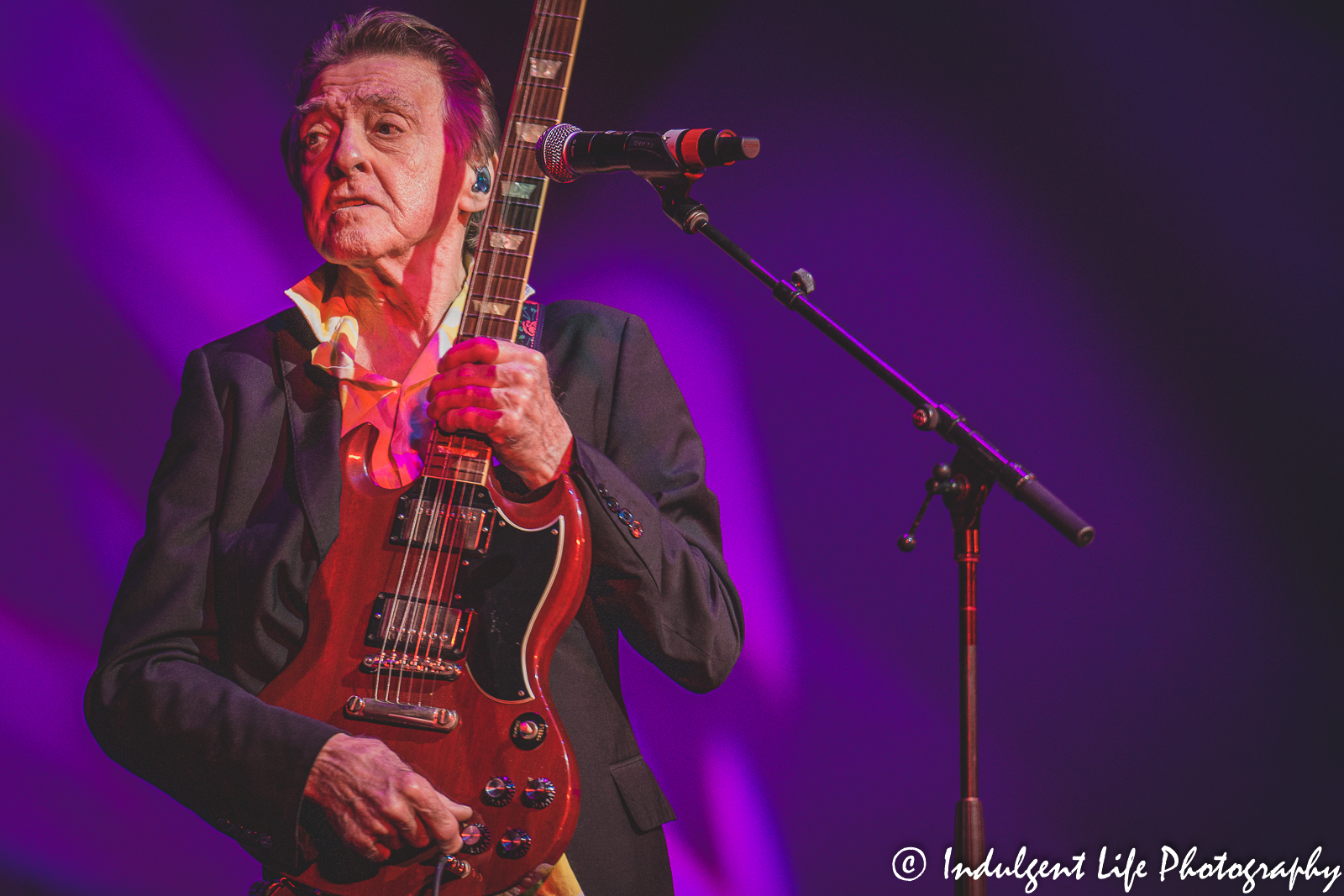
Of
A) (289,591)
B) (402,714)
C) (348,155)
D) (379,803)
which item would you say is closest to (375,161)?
(348,155)

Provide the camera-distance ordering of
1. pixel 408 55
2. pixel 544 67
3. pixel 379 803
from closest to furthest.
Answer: pixel 379 803 < pixel 544 67 < pixel 408 55

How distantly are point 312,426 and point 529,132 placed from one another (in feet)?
2.34

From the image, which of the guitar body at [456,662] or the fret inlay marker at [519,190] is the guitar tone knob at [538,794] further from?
the fret inlay marker at [519,190]

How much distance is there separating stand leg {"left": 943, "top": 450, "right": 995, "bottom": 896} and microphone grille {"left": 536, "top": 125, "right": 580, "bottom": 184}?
81 centimetres

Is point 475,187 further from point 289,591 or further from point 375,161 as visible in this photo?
point 289,591

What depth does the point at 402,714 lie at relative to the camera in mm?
1612

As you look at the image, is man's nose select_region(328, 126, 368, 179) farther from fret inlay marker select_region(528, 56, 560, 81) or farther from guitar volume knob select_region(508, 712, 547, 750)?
guitar volume knob select_region(508, 712, 547, 750)

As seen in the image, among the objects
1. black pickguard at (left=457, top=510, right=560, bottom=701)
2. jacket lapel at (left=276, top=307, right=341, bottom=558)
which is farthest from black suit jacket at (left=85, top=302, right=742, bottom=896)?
black pickguard at (left=457, top=510, right=560, bottom=701)

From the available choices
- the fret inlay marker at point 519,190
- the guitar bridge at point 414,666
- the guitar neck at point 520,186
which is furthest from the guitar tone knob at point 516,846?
the fret inlay marker at point 519,190

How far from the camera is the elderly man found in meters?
1.66

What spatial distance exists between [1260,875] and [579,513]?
2083 millimetres

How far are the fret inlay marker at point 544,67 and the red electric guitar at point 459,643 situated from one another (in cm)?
45

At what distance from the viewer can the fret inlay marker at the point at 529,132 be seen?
2017 millimetres

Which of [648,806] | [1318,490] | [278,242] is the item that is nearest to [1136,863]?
[1318,490]
